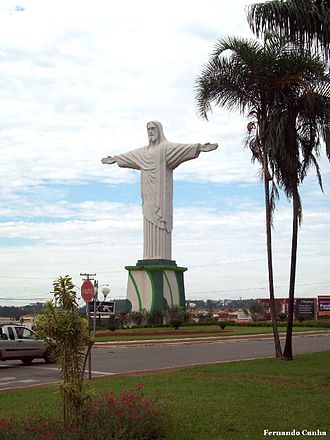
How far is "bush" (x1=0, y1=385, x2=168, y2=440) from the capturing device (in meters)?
7.90

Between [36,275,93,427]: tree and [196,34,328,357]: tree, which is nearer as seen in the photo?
[36,275,93,427]: tree

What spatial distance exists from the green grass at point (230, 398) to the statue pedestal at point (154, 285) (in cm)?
3395

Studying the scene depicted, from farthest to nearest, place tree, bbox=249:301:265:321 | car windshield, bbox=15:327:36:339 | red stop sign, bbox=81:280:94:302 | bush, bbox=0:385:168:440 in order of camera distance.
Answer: tree, bbox=249:301:265:321, car windshield, bbox=15:327:36:339, red stop sign, bbox=81:280:94:302, bush, bbox=0:385:168:440

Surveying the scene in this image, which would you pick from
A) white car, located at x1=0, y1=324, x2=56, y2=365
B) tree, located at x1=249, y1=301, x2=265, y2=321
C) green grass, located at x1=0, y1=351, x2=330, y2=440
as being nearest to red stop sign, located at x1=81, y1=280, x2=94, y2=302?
green grass, located at x1=0, y1=351, x2=330, y2=440

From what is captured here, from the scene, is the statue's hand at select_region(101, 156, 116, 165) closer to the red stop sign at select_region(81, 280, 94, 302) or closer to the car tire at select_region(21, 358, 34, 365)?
the car tire at select_region(21, 358, 34, 365)

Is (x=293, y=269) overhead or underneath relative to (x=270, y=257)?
underneath

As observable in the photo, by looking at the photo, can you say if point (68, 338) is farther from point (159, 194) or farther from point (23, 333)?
point (159, 194)

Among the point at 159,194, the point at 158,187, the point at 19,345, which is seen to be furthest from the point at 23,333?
the point at 158,187

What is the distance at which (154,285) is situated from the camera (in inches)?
2067

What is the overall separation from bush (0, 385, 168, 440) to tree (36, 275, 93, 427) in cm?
22

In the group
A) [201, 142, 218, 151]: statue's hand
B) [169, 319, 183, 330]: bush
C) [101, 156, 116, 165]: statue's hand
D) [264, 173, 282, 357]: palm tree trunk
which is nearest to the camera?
[264, 173, 282, 357]: palm tree trunk

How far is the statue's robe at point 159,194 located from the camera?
5422cm

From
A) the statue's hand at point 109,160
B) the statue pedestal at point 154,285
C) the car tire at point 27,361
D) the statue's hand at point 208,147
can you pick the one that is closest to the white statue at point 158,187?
the statue pedestal at point 154,285

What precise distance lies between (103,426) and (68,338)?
113 centimetres
